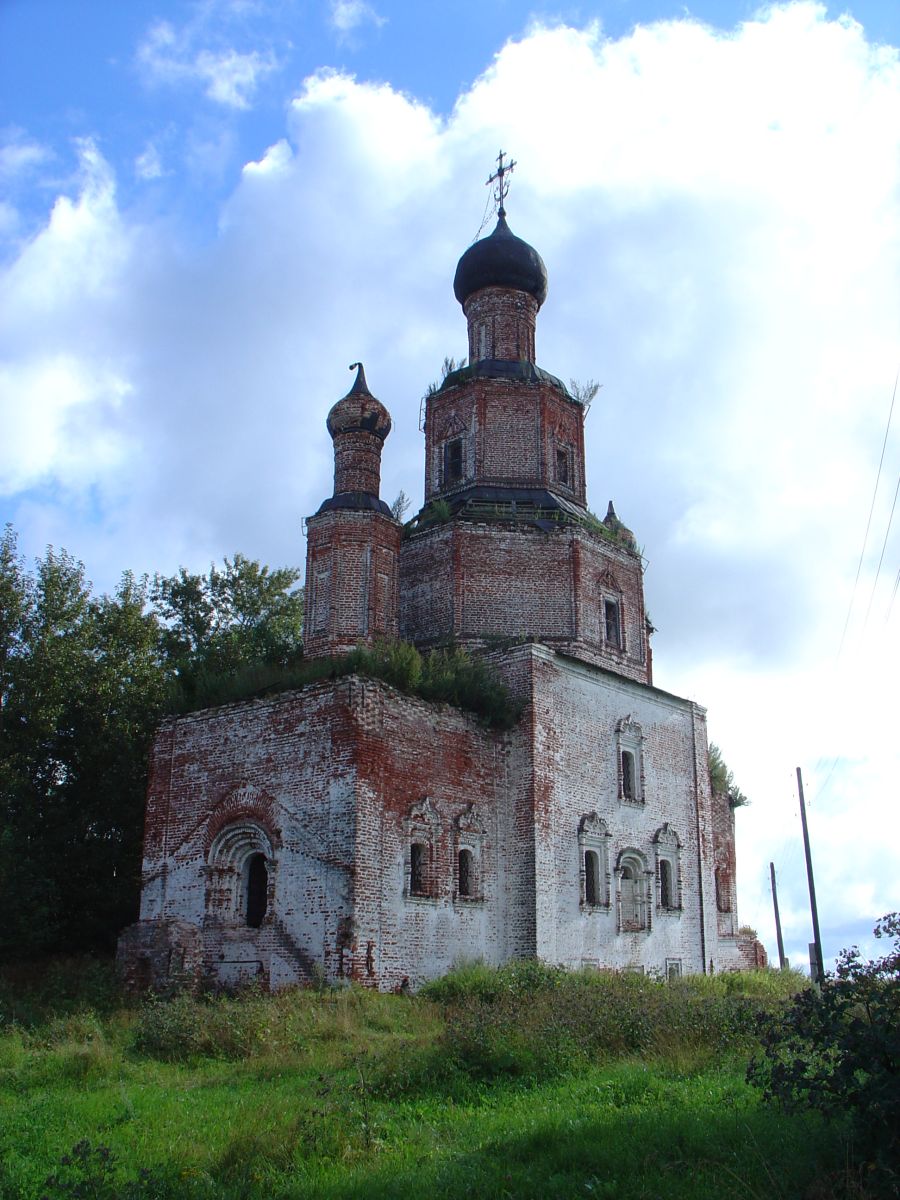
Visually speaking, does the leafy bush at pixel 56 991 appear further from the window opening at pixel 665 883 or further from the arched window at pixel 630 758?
the window opening at pixel 665 883

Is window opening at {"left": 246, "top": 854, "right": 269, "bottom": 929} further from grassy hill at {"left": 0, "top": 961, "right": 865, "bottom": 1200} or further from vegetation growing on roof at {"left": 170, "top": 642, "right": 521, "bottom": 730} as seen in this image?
grassy hill at {"left": 0, "top": 961, "right": 865, "bottom": 1200}

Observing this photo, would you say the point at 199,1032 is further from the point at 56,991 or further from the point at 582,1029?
the point at 56,991

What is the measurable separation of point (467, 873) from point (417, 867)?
119 centimetres

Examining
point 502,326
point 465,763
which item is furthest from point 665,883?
point 502,326

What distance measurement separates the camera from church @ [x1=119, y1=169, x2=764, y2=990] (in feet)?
51.6

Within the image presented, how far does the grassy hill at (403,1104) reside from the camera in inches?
263

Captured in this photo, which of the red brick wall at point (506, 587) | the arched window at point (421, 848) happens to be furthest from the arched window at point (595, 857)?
the red brick wall at point (506, 587)

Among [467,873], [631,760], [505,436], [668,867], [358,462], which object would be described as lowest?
[467,873]

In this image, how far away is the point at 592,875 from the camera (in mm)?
18703

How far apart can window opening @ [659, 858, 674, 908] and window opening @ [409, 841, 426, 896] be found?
5.92 metres

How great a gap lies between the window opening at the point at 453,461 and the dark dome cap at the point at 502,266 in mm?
3610

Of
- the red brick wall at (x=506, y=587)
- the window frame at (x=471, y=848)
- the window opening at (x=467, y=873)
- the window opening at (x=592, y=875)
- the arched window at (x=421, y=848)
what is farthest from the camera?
the red brick wall at (x=506, y=587)

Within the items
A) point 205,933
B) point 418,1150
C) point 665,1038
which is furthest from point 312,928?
point 418,1150

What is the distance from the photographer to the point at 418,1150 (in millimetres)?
7391
